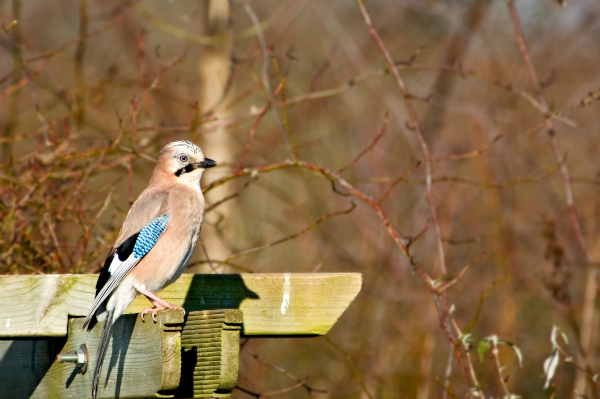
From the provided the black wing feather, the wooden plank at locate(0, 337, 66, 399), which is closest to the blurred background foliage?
the black wing feather

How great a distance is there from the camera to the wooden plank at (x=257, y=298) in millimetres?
3094

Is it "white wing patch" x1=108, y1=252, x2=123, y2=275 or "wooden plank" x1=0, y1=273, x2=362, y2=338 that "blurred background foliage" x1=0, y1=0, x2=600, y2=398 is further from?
"wooden plank" x1=0, y1=273, x2=362, y2=338

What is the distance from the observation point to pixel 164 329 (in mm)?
2645

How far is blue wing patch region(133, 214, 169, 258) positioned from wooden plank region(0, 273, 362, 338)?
468 mm

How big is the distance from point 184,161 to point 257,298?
51.4 inches

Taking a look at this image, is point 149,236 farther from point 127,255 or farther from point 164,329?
point 164,329

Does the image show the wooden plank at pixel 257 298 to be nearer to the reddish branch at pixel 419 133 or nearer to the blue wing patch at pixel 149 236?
the blue wing patch at pixel 149 236

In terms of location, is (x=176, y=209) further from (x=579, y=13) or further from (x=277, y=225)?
(x=579, y=13)

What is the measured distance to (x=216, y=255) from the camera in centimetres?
650

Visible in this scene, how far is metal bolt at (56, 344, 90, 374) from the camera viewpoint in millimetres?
2996

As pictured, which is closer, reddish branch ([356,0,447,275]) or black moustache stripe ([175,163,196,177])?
reddish branch ([356,0,447,275])

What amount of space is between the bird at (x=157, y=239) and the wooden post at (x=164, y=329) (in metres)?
0.09

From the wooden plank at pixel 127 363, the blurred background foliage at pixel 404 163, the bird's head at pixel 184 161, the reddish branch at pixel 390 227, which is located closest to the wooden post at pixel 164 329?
the wooden plank at pixel 127 363

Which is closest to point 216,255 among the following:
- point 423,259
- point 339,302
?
point 423,259
